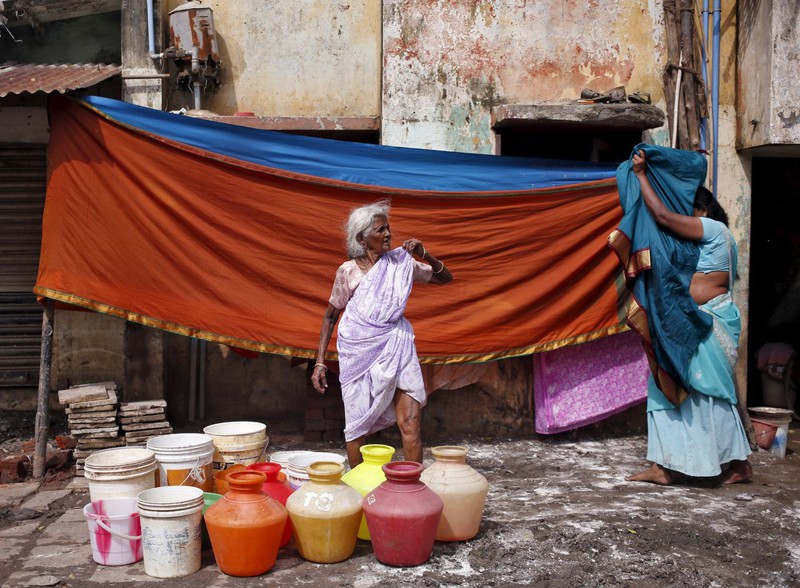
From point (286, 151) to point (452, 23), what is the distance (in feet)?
6.05

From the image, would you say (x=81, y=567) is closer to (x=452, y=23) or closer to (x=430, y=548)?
(x=430, y=548)

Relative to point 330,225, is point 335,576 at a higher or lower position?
lower

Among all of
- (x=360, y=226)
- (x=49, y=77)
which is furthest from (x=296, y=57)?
(x=360, y=226)

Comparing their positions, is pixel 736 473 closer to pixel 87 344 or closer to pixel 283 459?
pixel 283 459

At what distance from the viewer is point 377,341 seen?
4.25 meters

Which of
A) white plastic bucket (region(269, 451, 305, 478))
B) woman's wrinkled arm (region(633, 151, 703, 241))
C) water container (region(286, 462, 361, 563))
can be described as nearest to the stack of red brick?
white plastic bucket (region(269, 451, 305, 478))

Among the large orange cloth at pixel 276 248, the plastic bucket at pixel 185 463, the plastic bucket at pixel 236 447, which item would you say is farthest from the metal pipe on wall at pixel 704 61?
the plastic bucket at pixel 185 463

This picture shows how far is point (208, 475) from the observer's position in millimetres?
4113

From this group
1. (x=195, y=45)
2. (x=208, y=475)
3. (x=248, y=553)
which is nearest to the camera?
(x=248, y=553)

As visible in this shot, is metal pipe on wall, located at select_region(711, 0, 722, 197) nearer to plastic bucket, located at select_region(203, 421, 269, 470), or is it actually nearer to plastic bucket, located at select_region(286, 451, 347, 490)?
plastic bucket, located at select_region(286, 451, 347, 490)

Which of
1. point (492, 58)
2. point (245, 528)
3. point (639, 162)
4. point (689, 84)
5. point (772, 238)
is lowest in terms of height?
point (245, 528)

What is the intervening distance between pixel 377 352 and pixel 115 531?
4.99 ft

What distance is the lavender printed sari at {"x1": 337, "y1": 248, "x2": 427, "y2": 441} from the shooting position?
13.9 feet

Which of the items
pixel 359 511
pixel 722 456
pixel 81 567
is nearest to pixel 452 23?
pixel 722 456
